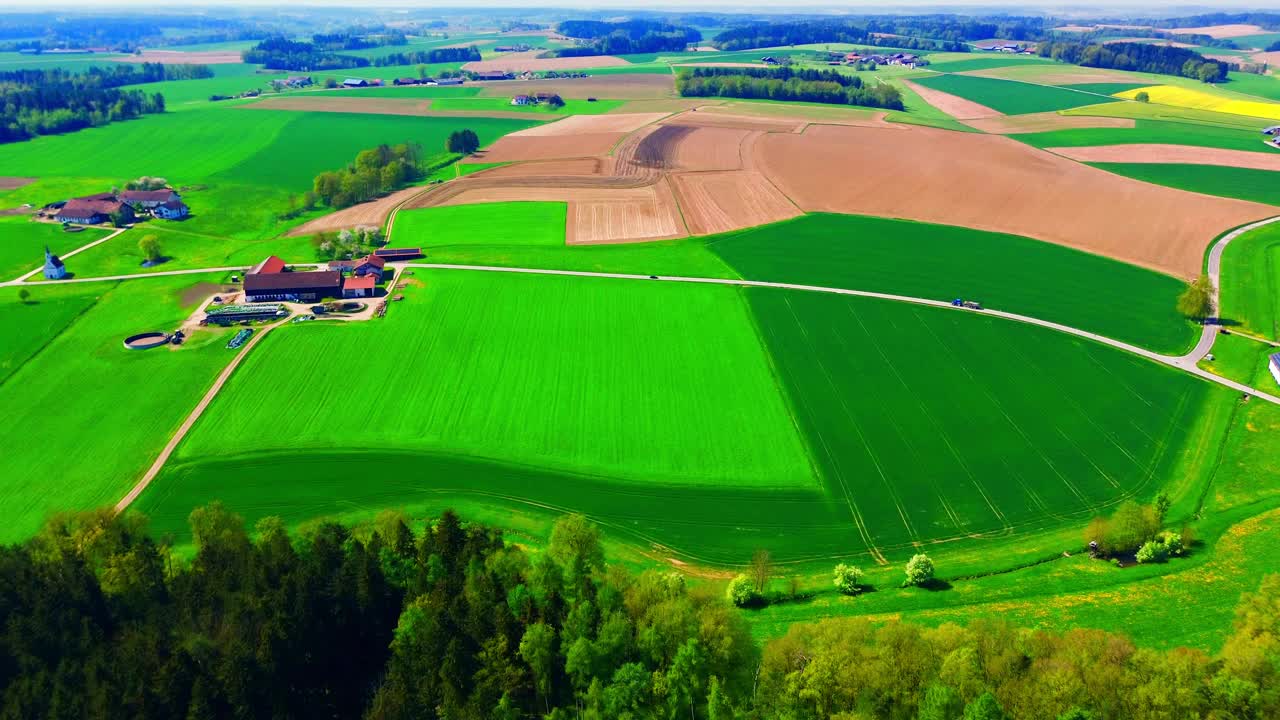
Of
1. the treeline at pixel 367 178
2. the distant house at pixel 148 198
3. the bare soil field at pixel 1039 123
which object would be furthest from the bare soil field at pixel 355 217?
the bare soil field at pixel 1039 123

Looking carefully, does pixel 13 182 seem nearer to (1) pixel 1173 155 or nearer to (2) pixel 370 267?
(2) pixel 370 267

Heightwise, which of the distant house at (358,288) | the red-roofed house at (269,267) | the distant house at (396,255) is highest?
the distant house at (396,255)

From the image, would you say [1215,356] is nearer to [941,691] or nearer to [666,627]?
[941,691]

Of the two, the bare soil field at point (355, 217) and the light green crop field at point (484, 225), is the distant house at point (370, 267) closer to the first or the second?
the light green crop field at point (484, 225)

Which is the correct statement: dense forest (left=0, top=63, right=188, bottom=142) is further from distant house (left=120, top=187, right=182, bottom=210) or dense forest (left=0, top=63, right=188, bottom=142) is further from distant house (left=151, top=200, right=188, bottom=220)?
distant house (left=151, top=200, right=188, bottom=220)

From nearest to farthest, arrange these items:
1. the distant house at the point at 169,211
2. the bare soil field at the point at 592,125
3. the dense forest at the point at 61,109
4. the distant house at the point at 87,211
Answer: the distant house at the point at 87,211 < the distant house at the point at 169,211 < the dense forest at the point at 61,109 < the bare soil field at the point at 592,125

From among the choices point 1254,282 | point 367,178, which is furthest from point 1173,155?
point 367,178

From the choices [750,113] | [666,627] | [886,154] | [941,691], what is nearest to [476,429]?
[666,627]

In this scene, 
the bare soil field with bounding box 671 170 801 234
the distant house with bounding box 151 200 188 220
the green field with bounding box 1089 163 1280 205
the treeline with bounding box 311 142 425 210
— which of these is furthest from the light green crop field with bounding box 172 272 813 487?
the green field with bounding box 1089 163 1280 205
